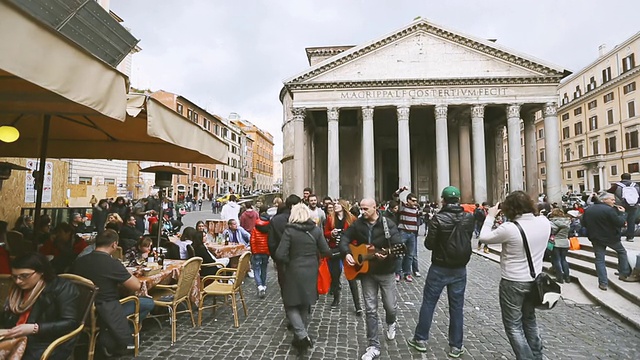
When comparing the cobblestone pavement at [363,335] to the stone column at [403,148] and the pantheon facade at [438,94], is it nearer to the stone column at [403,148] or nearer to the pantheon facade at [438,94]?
the stone column at [403,148]

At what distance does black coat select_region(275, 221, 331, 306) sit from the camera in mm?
3633

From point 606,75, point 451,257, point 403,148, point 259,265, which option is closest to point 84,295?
point 451,257

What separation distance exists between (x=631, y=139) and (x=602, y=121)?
440cm

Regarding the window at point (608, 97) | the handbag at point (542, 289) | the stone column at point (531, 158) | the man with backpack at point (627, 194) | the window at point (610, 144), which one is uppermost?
the window at point (608, 97)

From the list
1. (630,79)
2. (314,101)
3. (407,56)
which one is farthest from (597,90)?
(314,101)

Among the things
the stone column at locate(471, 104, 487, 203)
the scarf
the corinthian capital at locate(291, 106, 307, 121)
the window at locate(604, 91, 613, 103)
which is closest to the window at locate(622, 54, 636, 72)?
the window at locate(604, 91, 613, 103)

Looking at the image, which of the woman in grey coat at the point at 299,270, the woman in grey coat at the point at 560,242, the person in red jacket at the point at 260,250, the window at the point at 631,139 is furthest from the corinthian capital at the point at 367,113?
the window at the point at 631,139

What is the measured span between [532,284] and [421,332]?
4.16ft

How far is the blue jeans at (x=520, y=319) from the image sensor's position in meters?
3.07

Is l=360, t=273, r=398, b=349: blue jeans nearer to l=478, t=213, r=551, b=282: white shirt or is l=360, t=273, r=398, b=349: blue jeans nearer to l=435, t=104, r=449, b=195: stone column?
l=478, t=213, r=551, b=282: white shirt

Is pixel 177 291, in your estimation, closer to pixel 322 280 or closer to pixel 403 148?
pixel 322 280

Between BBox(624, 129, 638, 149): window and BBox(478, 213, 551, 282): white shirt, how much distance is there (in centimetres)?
3971

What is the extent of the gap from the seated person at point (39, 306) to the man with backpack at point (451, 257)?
316 centimetres

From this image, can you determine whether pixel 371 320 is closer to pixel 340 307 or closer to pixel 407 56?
pixel 340 307
